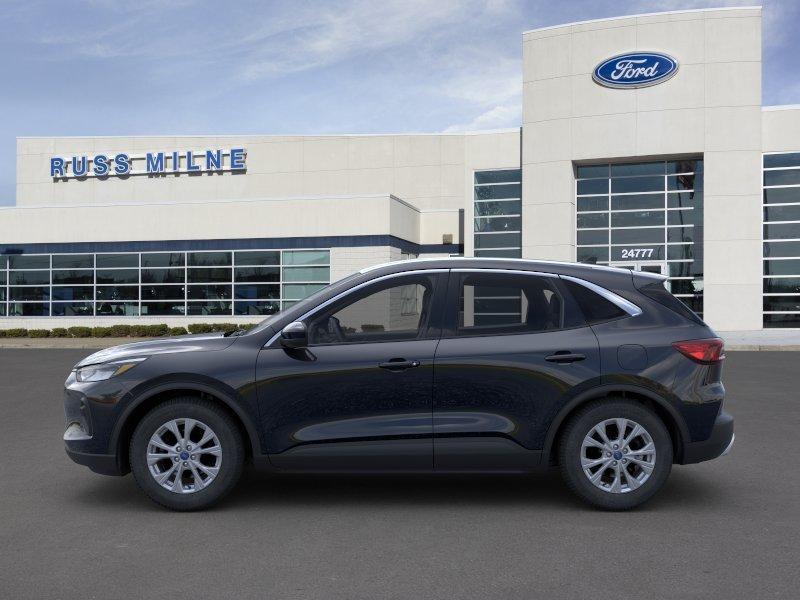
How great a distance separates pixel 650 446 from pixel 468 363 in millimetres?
1369

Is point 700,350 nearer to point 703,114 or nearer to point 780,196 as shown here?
point 703,114

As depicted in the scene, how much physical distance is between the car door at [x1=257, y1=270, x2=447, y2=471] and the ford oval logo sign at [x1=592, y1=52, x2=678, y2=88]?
2860 cm

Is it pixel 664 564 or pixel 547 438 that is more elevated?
pixel 547 438

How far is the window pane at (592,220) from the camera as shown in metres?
33.2

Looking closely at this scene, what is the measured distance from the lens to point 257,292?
33.8 meters

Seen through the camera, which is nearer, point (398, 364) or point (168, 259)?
point (398, 364)

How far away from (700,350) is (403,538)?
95.5 inches

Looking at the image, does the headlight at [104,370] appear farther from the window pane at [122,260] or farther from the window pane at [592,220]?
the window pane at [122,260]

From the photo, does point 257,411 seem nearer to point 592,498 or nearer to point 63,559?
point 63,559

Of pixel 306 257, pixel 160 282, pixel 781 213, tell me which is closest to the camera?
pixel 781 213

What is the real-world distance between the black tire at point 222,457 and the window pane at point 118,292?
30785 mm

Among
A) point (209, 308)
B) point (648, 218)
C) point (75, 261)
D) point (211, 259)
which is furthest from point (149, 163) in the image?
point (648, 218)

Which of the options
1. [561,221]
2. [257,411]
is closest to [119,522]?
[257,411]

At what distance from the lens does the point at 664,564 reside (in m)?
4.54
